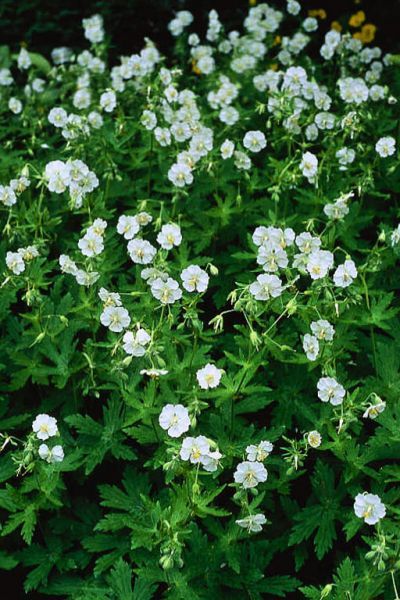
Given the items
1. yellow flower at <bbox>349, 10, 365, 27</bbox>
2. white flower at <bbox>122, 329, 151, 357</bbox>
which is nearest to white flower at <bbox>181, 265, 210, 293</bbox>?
white flower at <bbox>122, 329, 151, 357</bbox>

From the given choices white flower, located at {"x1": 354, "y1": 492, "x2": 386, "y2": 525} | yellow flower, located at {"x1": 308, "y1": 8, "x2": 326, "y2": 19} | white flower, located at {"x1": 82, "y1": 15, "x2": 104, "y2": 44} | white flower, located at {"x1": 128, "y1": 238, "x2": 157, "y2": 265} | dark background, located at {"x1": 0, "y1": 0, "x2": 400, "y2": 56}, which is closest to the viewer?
white flower, located at {"x1": 354, "y1": 492, "x2": 386, "y2": 525}

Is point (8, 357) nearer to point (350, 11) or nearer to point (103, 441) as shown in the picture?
point (103, 441)

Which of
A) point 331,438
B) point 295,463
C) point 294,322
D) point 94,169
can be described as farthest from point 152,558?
point 94,169

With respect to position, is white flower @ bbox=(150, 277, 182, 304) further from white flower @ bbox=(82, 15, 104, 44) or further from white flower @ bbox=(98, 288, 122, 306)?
white flower @ bbox=(82, 15, 104, 44)

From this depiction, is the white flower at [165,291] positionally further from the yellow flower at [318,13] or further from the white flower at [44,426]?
the yellow flower at [318,13]

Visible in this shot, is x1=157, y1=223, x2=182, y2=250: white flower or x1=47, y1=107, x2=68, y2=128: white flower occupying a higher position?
x1=157, y1=223, x2=182, y2=250: white flower

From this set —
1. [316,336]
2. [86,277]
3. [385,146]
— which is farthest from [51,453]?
[385,146]
